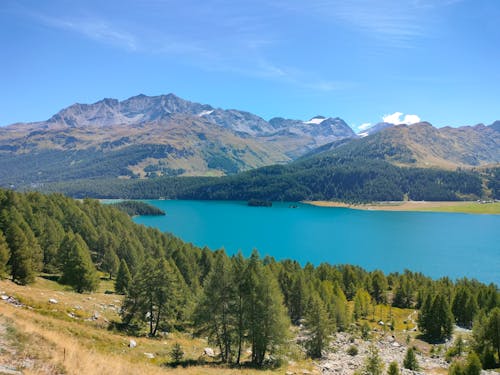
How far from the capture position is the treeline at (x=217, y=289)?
35844 millimetres

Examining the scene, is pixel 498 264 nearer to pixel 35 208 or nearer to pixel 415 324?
pixel 415 324

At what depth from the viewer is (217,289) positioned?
118 feet

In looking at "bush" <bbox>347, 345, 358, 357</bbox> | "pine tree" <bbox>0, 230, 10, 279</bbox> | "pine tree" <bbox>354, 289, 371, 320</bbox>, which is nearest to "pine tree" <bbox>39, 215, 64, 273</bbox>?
"pine tree" <bbox>0, 230, 10, 279</bbox>

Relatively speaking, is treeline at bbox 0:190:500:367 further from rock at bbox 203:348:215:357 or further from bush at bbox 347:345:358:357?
bush at bbox 347:345:358:357

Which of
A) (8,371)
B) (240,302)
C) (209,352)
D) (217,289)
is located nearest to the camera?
(8,371)

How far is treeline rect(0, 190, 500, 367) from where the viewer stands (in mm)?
35844

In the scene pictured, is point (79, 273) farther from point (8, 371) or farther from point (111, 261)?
point (8, 371)

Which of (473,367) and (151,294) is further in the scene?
(151,294)

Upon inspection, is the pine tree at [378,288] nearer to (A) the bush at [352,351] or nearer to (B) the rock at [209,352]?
(A) the bush at [352,351]

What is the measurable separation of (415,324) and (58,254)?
73441mm

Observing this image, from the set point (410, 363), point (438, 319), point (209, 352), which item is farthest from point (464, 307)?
point (209, 352)

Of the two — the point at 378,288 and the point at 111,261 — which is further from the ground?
the point at 111,261

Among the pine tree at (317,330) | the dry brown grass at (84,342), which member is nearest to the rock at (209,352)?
the dry brown grass at (84,342)

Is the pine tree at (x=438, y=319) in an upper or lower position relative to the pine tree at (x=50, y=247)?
lower
